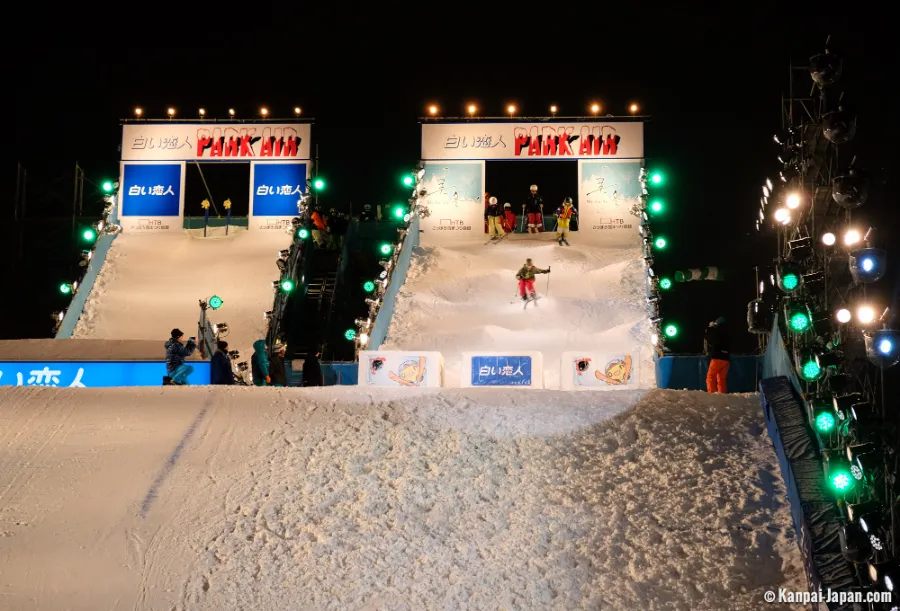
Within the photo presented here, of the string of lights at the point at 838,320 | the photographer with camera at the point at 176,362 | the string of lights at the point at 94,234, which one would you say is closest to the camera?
the string of lights at the point at 838,320

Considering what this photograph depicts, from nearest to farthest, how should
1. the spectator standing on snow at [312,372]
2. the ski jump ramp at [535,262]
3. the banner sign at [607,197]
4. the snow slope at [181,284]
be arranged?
1. the spectator standing on snow at [312,372]
2. the ski jump ramp at [535,262]
3. the snow slope at [181,284]
4. the banner sign at [607,197]

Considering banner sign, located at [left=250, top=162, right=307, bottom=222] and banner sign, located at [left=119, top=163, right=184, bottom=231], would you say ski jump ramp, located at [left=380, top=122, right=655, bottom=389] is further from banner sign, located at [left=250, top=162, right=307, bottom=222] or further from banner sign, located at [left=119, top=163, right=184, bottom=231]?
banner sign, located at [left=119, top=163, right=184, bottom=231]

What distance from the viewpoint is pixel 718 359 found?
15094 mm

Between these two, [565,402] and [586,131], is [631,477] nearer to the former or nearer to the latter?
[565,402]

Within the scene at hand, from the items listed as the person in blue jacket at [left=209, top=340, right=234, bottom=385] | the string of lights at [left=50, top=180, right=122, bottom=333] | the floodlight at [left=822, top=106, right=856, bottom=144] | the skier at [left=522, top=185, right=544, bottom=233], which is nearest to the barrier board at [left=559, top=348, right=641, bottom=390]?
the person in blue jacket at [left=209, top=340, right=234, bottom=385]

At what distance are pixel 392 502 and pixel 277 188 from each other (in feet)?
53.5

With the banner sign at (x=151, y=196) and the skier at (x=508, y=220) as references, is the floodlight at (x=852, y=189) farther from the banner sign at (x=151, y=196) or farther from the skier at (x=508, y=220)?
the banner sign at (x=151, y=196)

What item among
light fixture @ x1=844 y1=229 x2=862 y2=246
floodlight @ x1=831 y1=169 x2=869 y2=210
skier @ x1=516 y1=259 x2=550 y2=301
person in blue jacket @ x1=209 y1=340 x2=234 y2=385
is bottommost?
person in blue jacket @ x1=209 y1=340 x2=234 y2=385

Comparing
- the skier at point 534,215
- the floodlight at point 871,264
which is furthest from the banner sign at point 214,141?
the floodlight at point 871,264

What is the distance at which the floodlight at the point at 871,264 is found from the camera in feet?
28.8

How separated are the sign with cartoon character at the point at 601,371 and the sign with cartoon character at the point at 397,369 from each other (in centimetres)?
215

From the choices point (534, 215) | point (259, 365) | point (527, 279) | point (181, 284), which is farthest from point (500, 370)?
point (534, 215)

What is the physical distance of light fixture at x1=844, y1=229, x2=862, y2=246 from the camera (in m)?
9.32

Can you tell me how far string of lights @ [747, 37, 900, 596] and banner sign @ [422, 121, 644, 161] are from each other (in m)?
12.4
